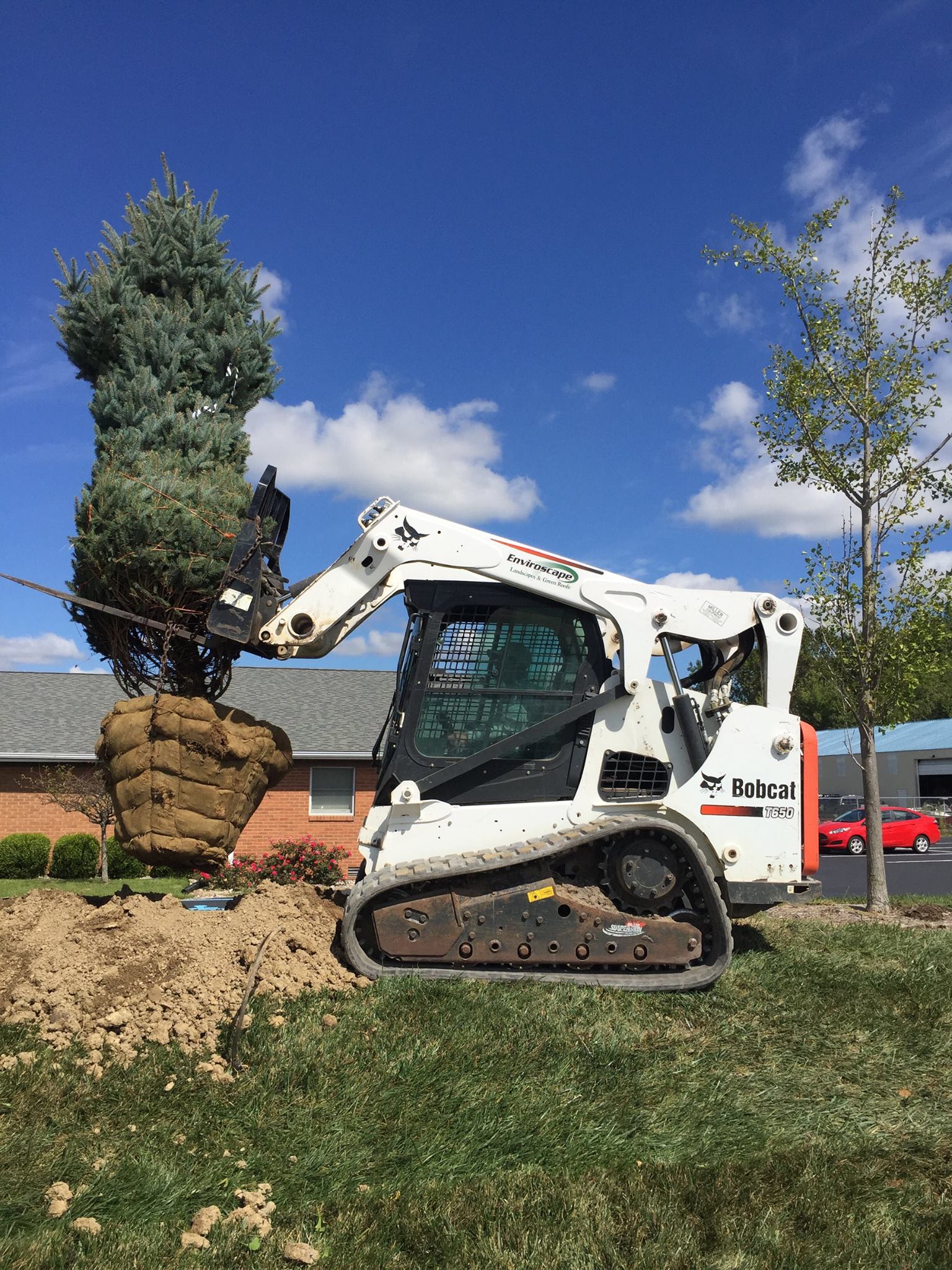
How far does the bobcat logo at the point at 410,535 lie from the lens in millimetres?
6918

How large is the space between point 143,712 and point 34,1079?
271 centimetres

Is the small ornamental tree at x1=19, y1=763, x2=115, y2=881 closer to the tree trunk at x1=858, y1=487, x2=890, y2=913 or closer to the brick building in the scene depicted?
the brick building

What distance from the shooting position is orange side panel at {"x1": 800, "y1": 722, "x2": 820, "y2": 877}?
7.08 m

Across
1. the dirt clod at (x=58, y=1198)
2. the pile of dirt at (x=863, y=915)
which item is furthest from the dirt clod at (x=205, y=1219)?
the pile of dirt at (x=863, y=915)

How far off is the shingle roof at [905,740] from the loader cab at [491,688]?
4034 cm

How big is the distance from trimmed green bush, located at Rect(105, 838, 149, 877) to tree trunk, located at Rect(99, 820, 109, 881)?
6 cm

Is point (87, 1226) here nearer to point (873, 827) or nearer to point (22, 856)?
point (873, 827)

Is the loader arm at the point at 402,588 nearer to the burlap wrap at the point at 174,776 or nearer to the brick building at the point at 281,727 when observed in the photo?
the burlap wrap at the point at 174,776

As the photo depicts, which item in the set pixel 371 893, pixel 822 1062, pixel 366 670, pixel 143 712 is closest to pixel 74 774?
pixel 366 670

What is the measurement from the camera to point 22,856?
65.8 ft

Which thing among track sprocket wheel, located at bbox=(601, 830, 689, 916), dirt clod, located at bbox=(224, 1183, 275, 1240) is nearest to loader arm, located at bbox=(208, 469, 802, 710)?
track sprocket wheel, located at bbox=(601, 830, 689, 916)

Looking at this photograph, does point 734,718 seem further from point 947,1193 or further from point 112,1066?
point 112,1066

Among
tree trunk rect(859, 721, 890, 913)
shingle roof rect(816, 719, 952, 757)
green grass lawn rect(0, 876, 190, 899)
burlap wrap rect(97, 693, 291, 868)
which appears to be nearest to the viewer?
burlap wrap rect(97, 693, 291, 868)

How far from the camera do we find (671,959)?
6438mm
